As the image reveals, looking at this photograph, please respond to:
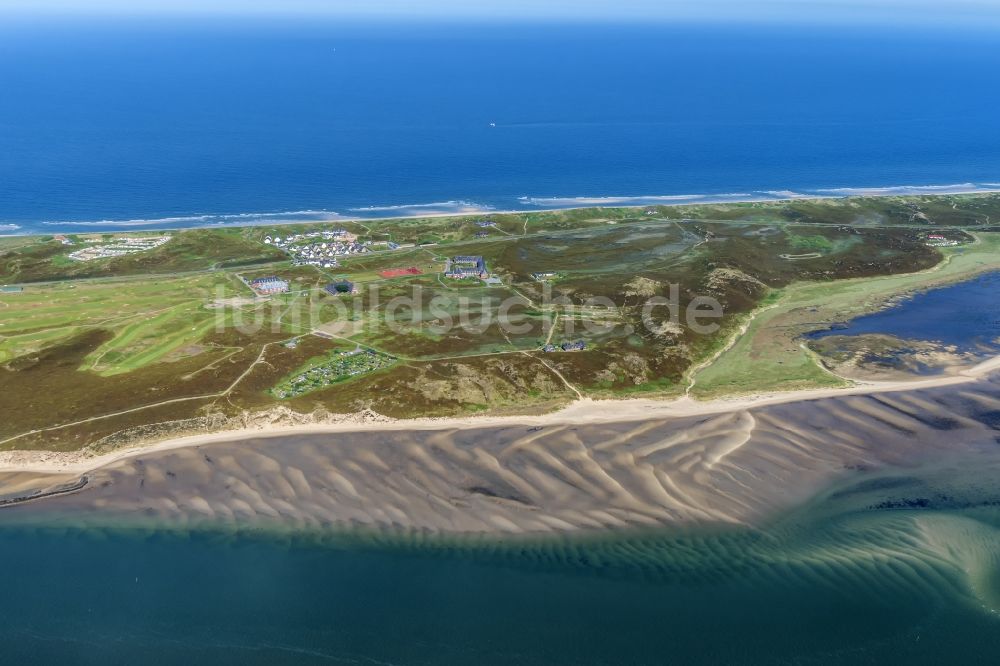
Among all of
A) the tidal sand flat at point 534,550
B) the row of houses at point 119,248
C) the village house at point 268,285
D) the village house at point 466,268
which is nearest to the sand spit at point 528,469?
the tidal sand flat at point 534,550

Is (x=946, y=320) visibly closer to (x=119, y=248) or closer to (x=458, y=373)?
(x=458, y=373)

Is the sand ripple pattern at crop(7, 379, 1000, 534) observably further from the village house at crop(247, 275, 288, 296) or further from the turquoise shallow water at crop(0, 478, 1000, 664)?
the village house at crop(247, 275, 288, 296)

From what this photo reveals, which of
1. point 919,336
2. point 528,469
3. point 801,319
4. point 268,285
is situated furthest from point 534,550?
point 268,285

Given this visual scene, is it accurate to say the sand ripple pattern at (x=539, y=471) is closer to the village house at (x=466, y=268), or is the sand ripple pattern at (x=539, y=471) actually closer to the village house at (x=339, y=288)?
the village house at (x=339, y=288)

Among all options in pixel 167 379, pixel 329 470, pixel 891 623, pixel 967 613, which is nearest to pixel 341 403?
pixel 329 470

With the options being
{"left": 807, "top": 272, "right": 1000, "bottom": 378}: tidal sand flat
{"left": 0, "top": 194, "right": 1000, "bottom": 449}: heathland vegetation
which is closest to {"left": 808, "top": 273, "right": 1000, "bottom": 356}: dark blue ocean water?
{"left": 807, "top": 272, "right": 1000, "bottom": 378}: tidal sand flat
